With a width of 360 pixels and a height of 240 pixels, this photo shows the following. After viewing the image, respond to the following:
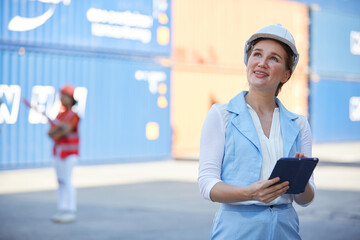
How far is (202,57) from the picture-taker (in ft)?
59.8

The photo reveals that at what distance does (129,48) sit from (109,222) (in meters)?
9.23

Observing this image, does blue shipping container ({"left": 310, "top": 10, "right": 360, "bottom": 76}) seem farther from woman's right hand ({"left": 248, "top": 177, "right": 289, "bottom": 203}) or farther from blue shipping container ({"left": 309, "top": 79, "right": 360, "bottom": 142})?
woman's right hand ({"left": 248, "top": 177, "right": 289, "bottom": 203})

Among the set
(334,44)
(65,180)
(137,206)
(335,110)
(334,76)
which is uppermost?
(334,44)

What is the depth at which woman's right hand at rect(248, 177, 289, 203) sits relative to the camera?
2193 millimetres

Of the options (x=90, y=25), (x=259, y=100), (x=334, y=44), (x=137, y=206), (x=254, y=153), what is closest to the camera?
(x=254, y=153)

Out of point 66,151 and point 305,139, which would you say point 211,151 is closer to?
point 305,139

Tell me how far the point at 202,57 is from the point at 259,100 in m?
15.9

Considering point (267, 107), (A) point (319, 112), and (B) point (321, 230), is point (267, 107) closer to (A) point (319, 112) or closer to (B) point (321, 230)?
(B) point (321, 230)

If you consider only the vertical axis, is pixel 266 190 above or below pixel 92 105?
below

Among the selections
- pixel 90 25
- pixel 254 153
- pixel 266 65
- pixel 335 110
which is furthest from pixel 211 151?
pixel 335 110

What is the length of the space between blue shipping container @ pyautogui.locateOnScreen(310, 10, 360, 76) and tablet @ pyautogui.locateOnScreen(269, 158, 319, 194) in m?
21.0

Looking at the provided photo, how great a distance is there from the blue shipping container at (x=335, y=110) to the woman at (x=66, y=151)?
54.5 feet

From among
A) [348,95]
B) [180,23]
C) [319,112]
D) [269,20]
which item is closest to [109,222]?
[180,23]

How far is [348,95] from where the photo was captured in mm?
24625
